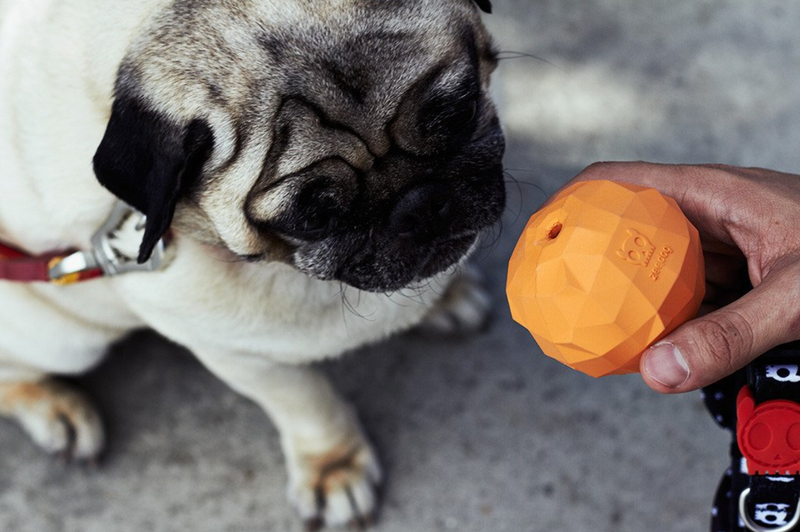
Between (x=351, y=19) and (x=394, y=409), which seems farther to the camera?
(x=394, y=409)

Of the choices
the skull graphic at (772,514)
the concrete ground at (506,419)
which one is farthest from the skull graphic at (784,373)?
the concrete ground at (506,419)

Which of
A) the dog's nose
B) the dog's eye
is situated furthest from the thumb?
the dog's eye

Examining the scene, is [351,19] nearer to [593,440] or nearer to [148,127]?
[148,127]

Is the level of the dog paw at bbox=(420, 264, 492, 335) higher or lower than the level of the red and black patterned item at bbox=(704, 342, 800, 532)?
lower

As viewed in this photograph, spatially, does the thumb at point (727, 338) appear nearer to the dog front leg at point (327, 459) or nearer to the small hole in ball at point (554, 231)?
the small hole in ball at point (554, 231)

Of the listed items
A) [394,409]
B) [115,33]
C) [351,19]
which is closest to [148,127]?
[115,33]

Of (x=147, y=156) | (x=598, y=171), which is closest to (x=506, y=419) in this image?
(x=598, y=171)

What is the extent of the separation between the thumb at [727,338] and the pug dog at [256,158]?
48 cm

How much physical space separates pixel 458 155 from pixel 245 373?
80cm

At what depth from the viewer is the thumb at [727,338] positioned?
4.20ft

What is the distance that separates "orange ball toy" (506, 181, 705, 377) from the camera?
1237 mm

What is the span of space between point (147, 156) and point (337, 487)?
1224 millimetres

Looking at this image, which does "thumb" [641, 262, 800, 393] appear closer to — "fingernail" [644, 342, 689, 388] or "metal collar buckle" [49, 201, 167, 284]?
"fingernail" [644, 342, 689, 388]

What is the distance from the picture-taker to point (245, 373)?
1967mm
